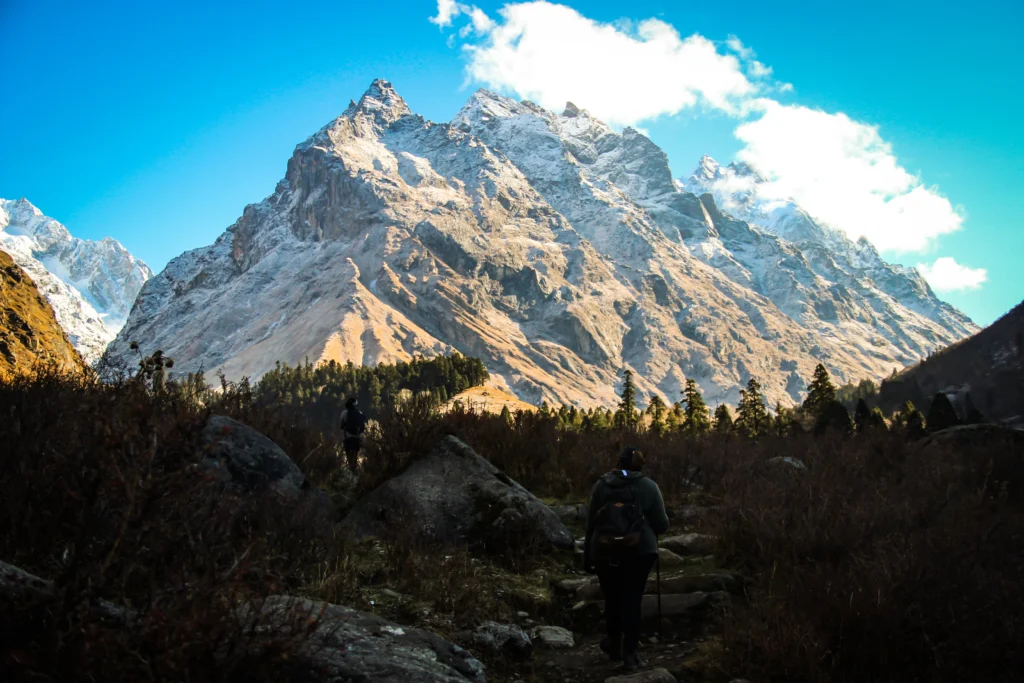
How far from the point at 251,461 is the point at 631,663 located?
4.99m

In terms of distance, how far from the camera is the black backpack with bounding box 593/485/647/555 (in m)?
6.32

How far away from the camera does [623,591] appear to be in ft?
21.1

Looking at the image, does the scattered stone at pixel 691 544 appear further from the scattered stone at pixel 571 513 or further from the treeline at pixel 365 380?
the treeline at pixel 365 380

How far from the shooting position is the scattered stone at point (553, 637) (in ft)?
21.3

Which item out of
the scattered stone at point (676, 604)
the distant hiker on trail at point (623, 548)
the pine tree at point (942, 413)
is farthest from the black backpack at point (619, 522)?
the pine tree at point (942, 413)

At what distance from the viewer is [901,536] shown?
6562 mm

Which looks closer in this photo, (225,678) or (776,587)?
(225,678)

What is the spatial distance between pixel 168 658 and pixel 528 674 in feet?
12.1

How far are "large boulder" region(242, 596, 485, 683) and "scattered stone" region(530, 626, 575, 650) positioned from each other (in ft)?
5.87

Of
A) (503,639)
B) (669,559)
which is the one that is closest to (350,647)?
(503,639)

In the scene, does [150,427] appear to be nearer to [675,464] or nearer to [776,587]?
[776,587]

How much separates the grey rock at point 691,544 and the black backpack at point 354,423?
767 centimetres

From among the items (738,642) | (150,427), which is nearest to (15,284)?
(150,427)

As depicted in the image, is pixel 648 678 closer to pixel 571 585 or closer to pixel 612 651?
pixel 612 651
